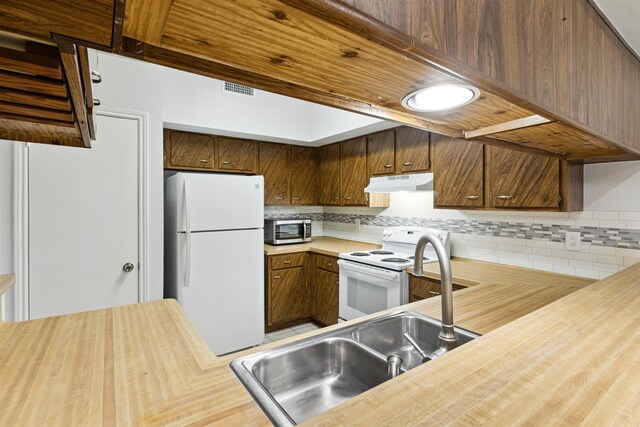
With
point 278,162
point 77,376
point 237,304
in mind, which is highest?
point 278,162

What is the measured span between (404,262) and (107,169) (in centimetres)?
244

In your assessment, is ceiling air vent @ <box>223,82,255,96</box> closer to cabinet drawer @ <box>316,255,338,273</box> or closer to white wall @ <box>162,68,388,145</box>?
white wall @ <box>162,68,388,145</box>

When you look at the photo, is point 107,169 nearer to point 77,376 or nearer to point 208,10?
point 77,376

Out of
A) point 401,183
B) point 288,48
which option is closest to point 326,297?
point 401,183

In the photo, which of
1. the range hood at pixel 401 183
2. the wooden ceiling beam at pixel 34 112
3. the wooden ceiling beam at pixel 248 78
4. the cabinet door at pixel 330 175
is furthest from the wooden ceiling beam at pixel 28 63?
the cabinet door at pixel 330 175

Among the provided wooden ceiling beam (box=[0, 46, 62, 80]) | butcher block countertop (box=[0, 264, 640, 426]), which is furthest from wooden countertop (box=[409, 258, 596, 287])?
wooden ceiling beam (box=[0, 46, 62, 80])

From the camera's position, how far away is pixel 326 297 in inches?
132

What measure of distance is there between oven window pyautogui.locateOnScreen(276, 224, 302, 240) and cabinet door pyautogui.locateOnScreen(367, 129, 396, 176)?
3.71 ft

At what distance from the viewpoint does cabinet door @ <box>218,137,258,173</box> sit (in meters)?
3.45

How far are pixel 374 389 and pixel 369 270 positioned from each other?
2052 millimetres

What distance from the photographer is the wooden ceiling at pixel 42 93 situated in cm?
51

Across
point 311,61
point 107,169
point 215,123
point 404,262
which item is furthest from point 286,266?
point 311,61

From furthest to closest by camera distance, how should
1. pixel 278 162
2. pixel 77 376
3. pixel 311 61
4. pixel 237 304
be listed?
1. pixel 278 162
2. pixel 237 304
3. pixel 77 376
4. pixel 311 61

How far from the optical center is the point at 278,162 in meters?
3.81
